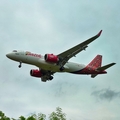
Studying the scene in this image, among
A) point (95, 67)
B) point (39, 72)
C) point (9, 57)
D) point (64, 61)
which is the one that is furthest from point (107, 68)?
point (9, 57)

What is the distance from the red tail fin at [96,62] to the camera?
86731 mm

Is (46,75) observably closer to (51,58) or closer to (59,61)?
(59,61)

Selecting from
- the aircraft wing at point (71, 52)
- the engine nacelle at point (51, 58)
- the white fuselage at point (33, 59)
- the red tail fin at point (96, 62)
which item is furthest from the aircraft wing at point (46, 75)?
the red tail fin at point (96, 62)

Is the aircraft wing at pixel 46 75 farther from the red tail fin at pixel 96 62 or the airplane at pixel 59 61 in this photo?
the red tail fin at pixel 96 62

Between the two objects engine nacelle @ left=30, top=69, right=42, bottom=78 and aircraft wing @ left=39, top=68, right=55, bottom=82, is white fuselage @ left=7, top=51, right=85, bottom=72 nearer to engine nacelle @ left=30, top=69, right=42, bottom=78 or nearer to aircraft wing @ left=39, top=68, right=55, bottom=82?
aircraft wing @ left=39, top=68, right=55, bottom=82

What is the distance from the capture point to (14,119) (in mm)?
66625

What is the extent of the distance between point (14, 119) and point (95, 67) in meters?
26.0

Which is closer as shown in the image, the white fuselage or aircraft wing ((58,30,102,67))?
aircraft wing ((58,30,102,67))

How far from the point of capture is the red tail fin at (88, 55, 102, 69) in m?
86.7

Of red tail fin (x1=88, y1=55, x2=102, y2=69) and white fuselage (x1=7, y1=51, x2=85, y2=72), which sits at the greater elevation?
red tail fin (x1=88, y1=55, x2=102, y2=69)

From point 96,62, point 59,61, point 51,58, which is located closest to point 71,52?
point 59,61

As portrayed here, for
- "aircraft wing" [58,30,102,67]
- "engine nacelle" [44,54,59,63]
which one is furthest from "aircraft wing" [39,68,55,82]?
"engine nacelle" [44,54,59,63]

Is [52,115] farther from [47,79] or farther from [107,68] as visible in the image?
[107,68]

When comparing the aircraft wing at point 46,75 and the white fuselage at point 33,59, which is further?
the aircraft wing at point 46,75
